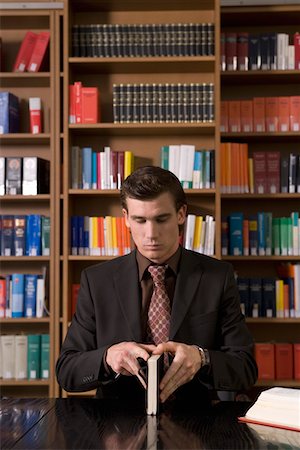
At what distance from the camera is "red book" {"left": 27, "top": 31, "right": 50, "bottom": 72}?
395 cm

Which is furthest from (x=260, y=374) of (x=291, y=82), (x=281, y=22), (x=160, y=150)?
(x=281, y=22)

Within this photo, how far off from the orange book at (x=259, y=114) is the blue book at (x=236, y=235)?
0.53 metres

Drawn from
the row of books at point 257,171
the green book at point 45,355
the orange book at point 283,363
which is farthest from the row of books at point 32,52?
the orange book at point 283,363

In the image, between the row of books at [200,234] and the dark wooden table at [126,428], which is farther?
the row of books at [200,234]

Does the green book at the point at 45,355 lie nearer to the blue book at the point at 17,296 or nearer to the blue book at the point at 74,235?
the blue book at the point at 17,296

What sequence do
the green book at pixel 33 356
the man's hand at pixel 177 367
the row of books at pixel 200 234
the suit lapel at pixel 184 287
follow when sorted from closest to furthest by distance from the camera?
the man's hand at pixel 177 367
the suit lapel at pixel 184 287
the row of books at pixel 200 234
the green book at pixel 33 356

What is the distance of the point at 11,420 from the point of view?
1646 millimetres

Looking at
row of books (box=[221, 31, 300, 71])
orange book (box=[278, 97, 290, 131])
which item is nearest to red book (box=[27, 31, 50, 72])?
row of books (box=[221, 31, 300, 71])

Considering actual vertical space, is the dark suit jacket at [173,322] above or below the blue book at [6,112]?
below

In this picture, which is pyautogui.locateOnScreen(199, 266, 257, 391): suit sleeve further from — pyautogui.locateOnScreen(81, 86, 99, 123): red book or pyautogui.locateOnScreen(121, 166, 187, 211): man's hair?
pyautogui.locateOnScreen(81, 86, 99, 123): red book

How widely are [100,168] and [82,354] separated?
77.2 inches

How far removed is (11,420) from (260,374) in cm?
238

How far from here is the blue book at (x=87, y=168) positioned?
12.5 ft

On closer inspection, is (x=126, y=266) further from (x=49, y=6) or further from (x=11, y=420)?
(x=49, y=6)
